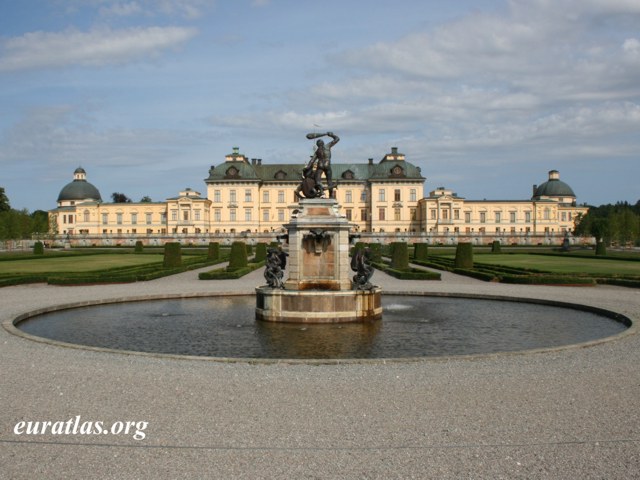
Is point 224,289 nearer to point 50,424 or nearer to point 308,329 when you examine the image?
point 308,329

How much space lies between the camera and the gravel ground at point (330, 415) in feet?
17.6

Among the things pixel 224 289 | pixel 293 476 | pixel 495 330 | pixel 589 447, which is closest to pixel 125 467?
pixel 293 476

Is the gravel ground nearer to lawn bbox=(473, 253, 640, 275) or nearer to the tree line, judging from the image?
lawn bbox=(473, 253, 640, 275)

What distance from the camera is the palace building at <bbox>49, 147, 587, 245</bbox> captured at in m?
86.1

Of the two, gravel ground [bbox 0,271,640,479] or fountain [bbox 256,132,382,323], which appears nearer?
gravel ground [bbox 0,271,640,479]

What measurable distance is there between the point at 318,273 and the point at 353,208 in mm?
74480

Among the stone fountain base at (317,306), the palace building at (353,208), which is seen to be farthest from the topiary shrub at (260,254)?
the palace building at (353,208)

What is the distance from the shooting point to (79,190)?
104 m

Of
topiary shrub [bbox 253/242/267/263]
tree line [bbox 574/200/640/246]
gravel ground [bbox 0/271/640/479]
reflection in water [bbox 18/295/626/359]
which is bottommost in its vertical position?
reflection in water [bbox 18/295/626/359]

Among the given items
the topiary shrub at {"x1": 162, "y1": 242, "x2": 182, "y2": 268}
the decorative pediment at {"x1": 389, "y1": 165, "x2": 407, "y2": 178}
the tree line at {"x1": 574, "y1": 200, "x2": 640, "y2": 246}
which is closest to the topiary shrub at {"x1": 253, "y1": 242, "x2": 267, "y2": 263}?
the topiary shrub at {"x1": 162, "y1": 242, "x2": 182, "y2": 268}

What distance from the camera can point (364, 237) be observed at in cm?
8388

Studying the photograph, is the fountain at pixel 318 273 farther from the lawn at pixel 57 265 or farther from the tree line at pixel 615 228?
the tree line at pixel 615 228

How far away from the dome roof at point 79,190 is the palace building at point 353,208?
46.1ft

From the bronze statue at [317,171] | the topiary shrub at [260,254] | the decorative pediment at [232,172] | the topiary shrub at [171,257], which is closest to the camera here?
the bronze statue at [317,171]
